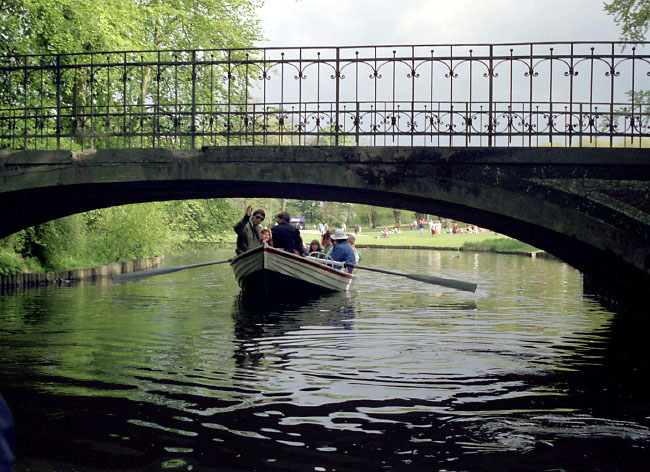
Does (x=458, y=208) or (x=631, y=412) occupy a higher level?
(x=458, y=208)

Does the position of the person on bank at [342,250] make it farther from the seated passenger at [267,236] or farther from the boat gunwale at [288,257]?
the seated passenger at [267,236]

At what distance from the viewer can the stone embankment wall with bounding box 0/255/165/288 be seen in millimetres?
19798

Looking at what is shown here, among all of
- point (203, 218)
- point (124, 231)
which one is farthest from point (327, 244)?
point (203, 218)

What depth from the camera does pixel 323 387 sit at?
8305mm

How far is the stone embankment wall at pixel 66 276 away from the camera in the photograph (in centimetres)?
1980

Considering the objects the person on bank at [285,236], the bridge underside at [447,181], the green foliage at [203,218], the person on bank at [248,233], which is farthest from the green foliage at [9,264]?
the green foliage at [203,218]

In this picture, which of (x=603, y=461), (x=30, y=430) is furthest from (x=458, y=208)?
(x=30, y=430)

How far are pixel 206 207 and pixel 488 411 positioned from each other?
987 inches

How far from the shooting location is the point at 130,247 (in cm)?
2653

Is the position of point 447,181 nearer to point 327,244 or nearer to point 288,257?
point 288,257

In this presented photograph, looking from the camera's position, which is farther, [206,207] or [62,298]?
[206,207]

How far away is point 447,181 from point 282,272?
652 centimetres

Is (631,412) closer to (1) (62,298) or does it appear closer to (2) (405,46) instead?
(2) (405,46)

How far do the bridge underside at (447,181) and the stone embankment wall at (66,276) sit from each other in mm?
6760
